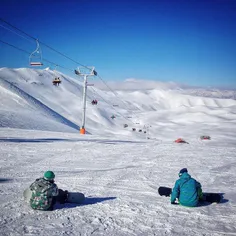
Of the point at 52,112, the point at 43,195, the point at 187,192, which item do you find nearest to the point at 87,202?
the point at 43,195

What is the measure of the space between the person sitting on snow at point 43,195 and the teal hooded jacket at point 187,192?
10.5ft

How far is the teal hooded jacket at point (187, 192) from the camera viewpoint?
633 centimetres

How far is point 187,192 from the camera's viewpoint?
Result: 6.37 metres

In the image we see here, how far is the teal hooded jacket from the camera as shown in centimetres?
633

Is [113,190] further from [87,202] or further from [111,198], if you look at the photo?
[87,202]

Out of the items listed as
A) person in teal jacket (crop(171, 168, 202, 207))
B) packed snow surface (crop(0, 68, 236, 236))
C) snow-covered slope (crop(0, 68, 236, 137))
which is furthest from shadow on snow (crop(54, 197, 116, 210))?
snow-covered slope (crop(0, 68, 236, 137))

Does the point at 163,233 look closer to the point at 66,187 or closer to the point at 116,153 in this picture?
the point at 66,187

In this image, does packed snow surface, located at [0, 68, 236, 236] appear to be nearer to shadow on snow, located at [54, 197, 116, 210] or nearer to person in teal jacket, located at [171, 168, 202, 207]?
shadow on snow, located at [54, 197, 116, 210]

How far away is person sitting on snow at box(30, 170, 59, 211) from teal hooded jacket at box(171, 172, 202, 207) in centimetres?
320

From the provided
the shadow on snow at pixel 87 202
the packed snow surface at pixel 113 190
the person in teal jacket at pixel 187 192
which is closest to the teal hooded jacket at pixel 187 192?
the person in teal jacket at pixel 187 192

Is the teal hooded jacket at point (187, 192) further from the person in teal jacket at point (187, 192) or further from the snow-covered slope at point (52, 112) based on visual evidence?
the snow-covered slope at point (52, 112)

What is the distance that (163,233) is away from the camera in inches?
193

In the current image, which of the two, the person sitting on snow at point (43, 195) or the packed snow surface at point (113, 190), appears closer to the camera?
the packed snow surface at point (113, 190)

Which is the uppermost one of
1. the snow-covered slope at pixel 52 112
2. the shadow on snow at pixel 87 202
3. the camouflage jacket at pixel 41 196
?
the snow-covered slope at pixel 52 112
